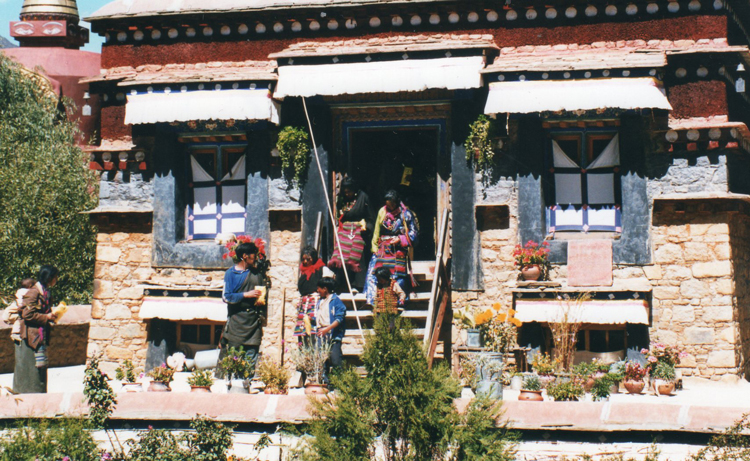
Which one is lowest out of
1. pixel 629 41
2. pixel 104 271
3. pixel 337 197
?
pixel 104 271

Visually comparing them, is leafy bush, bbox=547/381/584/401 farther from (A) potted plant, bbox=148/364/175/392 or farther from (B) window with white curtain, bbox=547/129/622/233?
(A) potted plant, bbox=148/364/175/392

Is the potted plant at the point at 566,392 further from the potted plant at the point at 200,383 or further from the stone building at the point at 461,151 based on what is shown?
the potted plant at the point at 200,383

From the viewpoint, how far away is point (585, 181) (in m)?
13.0

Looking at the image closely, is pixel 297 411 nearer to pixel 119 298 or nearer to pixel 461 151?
pixel 461 151

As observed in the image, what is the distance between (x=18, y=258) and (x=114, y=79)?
5760mm

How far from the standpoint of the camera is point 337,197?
13.8 metres

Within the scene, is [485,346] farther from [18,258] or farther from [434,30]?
[18,258]

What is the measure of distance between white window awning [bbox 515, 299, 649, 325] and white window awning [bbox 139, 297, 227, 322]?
4.38 meters

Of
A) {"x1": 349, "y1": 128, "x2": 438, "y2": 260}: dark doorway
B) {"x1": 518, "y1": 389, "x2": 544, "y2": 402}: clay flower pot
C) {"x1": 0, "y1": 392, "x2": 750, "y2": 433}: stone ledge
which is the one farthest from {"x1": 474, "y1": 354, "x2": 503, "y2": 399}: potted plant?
{"x1": 349, "y1": 128, "x2": 438, "y2": 260}: dark doorway

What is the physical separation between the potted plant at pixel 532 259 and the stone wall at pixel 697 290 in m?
1.45

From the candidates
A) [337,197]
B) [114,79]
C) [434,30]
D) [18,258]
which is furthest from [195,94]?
[18,258]

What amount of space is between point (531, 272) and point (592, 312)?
981 millimetres

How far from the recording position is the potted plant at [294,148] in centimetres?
1348

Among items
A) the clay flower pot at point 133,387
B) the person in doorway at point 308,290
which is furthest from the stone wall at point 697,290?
the clay flower pot at point 133,387
